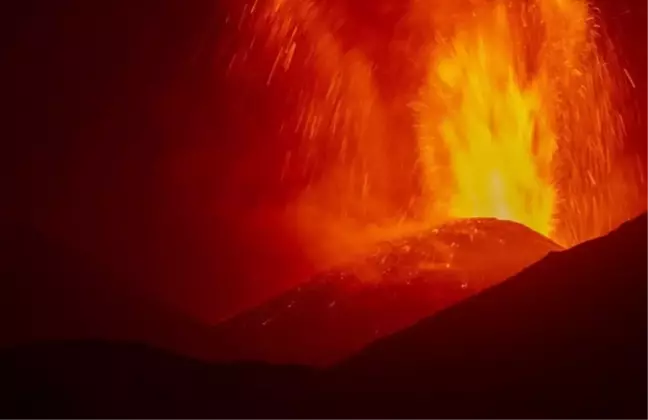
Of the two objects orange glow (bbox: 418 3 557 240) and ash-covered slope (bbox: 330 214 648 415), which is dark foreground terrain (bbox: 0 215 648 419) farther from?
orange glow (bbox: 418 3 557 240)

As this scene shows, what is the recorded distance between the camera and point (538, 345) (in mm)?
10641

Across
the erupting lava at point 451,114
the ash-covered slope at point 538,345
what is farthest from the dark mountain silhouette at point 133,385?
the erupting lava at point 451,114

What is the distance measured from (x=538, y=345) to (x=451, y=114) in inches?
413

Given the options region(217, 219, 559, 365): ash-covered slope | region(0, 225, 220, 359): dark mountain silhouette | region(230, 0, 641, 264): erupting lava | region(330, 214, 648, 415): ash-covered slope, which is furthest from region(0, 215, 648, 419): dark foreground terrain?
region(230, 0, 641, 264): erupting lava

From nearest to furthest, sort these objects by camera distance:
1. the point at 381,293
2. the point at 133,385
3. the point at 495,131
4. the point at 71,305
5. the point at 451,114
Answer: the point at 133,385 → the point at 381,293 → the point at 71,305 → the point at 495,131 → the point at 451,114

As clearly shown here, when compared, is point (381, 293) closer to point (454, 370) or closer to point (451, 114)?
point (454, 370)

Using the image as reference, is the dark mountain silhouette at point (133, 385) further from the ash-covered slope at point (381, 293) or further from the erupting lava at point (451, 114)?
the erupting lava at point (451, 114)

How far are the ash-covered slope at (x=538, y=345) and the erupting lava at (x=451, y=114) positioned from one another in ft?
22.3

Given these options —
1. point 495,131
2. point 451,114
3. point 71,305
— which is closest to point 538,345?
point 71,305

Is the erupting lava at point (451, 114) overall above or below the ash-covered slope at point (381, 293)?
above

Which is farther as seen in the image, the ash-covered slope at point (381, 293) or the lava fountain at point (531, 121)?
the lava fountain at point (531, 121)

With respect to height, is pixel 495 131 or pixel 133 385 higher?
pixel 495 131

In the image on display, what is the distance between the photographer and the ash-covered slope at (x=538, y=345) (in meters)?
9.96

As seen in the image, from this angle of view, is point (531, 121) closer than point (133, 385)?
No
